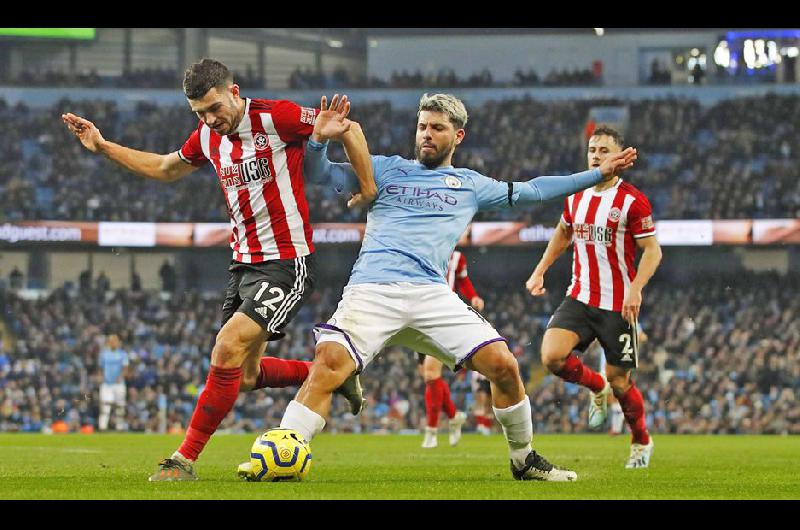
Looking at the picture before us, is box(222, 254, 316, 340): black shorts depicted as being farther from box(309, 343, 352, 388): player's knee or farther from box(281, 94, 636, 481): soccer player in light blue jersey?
box(309, 343, 352, 388): player's knee

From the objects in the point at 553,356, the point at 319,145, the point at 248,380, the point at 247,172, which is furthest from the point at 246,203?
the point at 553,356

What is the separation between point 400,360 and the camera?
93.7ft

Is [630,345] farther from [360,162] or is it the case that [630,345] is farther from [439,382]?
[439,382]

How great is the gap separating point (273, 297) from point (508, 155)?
27.1 meters

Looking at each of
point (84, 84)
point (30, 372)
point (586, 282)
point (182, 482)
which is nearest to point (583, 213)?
point (586, 282)

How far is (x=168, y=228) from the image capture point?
3188 cm

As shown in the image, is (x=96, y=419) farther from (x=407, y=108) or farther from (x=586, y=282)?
(x=586, y=282)

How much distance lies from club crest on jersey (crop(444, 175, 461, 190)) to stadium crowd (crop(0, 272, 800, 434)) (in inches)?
745

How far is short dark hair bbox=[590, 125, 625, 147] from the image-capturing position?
948cm

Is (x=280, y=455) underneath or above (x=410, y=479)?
above

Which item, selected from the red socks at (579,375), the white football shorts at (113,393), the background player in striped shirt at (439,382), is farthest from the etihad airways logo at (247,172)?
the white football shorts at (113,393)

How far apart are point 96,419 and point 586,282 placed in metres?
18.1

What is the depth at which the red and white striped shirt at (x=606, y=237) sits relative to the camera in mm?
9867

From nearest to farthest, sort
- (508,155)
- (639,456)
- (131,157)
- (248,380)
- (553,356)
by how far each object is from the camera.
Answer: (131,157), (248,380), (639,456), (553,356), (508,155)
